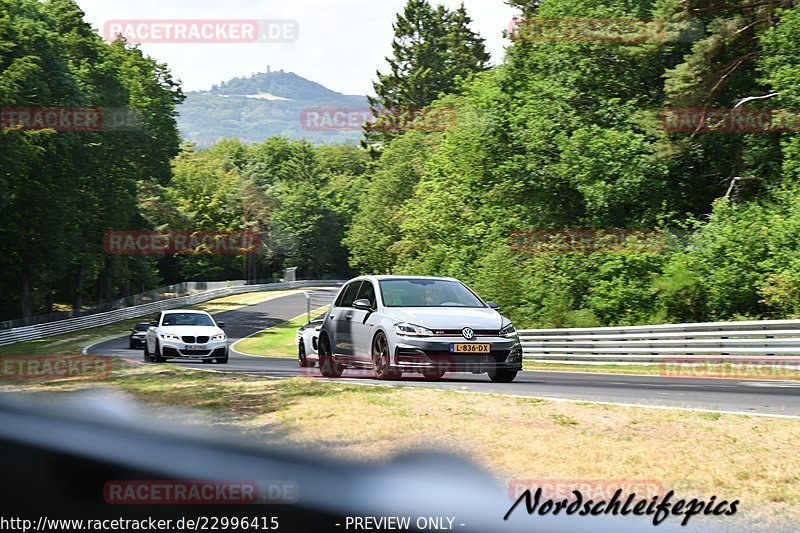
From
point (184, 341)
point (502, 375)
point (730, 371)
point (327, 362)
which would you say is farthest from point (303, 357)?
point (730, 371)

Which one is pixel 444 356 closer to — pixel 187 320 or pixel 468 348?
pixel 468 348

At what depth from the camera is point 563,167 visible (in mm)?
37188

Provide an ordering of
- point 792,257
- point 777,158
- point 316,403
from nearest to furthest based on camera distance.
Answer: point 316,403
point 792,257
point 777,158

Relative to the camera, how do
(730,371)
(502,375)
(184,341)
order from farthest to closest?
(184,341)
(730,371)
(502,375)

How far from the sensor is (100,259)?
75.4 metres

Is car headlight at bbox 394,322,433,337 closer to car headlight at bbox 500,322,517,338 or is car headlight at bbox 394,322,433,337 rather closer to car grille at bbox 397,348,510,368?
car grille at bbox 397,348,510,368

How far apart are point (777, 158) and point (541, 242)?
1020 centimetres

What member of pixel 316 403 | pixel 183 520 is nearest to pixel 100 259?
pixel 316 403

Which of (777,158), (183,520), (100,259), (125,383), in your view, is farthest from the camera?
(100,259)

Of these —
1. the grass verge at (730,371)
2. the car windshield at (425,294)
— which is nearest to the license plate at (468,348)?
the car windshield at (425,294)

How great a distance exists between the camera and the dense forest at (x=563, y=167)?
3095 cm

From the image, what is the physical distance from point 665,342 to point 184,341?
1309cm

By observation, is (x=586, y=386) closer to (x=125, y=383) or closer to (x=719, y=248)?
(x=125, y=383)

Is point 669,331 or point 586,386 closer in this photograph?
point 586,386
